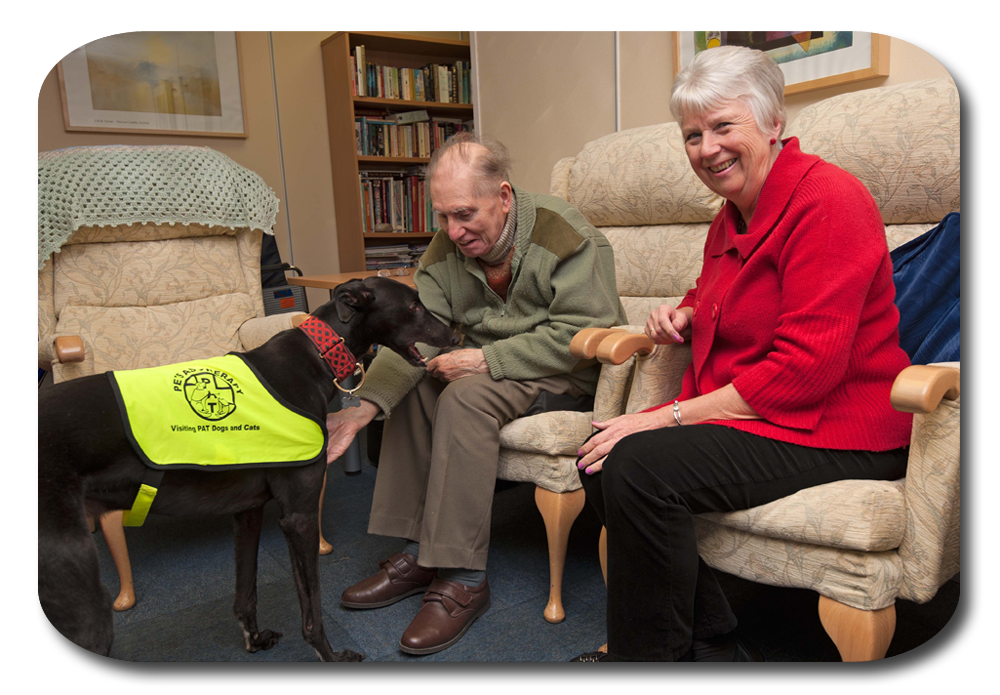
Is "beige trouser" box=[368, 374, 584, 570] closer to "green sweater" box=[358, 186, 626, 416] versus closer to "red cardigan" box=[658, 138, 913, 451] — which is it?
"green sweater" box=[358, 186, 626, 416]

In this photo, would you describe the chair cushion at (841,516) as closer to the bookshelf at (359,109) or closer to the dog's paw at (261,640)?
the dog's paw at (261,640)

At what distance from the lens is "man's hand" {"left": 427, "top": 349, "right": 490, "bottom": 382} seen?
1.59 meters

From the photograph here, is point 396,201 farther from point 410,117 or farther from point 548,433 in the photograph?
point 548,433

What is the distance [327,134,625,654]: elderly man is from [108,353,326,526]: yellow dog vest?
0.29 m

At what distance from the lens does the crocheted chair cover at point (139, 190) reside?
7.07 ft

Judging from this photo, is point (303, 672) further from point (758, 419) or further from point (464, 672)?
point (758, 419)

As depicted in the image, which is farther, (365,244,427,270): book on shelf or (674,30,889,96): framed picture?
(365,244,427,270): book on shelf

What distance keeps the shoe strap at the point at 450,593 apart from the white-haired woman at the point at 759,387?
45 cm

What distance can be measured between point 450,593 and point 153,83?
366cm

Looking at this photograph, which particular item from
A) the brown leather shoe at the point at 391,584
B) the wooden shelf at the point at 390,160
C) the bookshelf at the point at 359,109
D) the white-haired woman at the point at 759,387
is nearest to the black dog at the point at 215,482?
the brown leather shoe at the point at 391,584

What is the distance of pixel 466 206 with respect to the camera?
5.12 feet

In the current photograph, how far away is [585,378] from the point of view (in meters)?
1.66

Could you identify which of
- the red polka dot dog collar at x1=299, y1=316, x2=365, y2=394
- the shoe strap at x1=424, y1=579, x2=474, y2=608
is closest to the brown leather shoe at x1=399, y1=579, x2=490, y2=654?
the shoe strap at x1=424, y1=579, x2=474, y2=608
